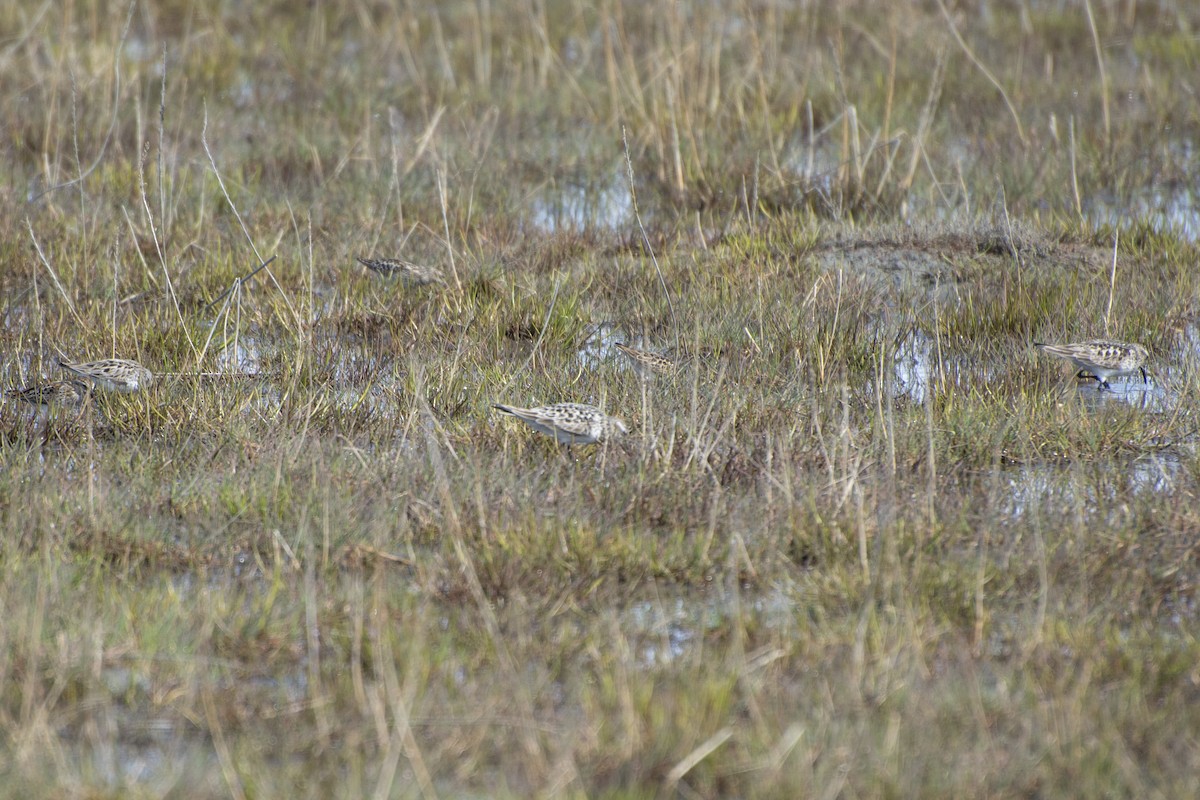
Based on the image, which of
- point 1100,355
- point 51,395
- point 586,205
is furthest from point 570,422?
point 586,205

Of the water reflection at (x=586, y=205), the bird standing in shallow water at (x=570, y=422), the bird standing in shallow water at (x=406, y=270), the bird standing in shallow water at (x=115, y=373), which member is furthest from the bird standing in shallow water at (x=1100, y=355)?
the bird standing in shallow water at (x=115, y=373)

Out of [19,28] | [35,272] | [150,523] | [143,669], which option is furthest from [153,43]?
[143,669]

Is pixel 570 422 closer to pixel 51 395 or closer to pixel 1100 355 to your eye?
pixel 51 395

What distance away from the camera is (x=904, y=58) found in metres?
11.6

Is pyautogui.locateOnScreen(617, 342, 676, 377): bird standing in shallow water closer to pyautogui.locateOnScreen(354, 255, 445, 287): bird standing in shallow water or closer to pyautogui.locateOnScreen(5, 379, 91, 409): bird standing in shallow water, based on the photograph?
pyautogui.locateOnScreen(354, 255, 445, 287): bird standing in shallow water

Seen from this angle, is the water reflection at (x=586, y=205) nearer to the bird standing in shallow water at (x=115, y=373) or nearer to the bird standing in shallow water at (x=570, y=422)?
the bird standing in shallow water at (x=115, y=373)

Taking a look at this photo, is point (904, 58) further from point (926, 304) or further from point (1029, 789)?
point (1029, 789)

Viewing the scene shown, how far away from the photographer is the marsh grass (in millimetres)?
3123

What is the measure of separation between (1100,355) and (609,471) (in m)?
2.38

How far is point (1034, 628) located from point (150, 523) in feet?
8.70

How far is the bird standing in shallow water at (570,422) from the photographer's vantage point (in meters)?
4.68

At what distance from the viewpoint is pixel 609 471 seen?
181 inches

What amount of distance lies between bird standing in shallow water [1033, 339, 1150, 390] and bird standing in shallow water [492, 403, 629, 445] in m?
2.10

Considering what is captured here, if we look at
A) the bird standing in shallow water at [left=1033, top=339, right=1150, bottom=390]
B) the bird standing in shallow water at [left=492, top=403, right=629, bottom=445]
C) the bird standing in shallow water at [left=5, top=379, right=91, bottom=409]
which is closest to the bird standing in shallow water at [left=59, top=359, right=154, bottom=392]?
the bird standing in shallow water at [left=5, top=379, right=91, bottom=409]
